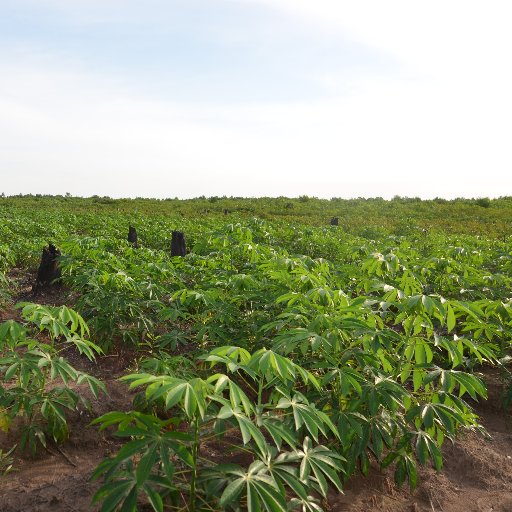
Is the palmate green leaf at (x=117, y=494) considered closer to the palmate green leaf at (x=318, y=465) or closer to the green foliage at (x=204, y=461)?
the green foliage at (x=204, y=461)

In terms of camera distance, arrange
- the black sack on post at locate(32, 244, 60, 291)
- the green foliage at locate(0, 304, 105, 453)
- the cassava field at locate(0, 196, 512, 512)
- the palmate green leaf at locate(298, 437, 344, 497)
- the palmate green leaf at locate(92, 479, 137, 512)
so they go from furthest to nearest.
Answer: the black sack on post at locate(32, 244, 60, 291), the green foliage at locate(0, 304, 105, 453), the palmate green leaf at locate(298, 437, 344, 497), the cassava field at locate(0, 196, 512, 512), the palmate green leaf at locate(92, 479, 137, 512)

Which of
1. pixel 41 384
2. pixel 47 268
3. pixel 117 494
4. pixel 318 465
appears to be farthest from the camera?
pixel 47 268

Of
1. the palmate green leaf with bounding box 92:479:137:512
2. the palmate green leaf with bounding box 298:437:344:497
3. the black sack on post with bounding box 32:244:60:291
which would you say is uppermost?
the black sack on post with bounding box 32:244:60:291

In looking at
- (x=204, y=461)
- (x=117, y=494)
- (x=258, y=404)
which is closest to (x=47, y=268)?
(x=204, y=461)

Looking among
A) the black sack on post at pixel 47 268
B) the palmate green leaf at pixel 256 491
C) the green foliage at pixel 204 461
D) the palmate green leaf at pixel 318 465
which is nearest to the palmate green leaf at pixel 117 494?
the green foliage at pixel 204 461

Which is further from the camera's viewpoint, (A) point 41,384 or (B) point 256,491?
(A) point 41,384

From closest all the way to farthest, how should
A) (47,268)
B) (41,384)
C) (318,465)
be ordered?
(318,465) < (41,384) < (47,268)

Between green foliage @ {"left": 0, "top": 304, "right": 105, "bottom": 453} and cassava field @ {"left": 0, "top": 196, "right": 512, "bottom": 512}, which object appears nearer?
cassava field @ {"left": 0, "top": 196, "right": 512, "bottom": 512}

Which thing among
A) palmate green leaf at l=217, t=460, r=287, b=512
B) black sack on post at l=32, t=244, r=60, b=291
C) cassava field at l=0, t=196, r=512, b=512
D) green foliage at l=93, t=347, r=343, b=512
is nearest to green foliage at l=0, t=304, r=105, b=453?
cassava field at l=0, t=196, r=512, b=512

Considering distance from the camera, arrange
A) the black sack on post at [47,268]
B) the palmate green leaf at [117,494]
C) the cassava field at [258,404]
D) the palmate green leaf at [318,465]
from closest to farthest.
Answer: the palmate green leaf at [117,494] → the cassava field at [258,404] → the palmate green leaf at [318,465] → the black sack on post at [47,268]

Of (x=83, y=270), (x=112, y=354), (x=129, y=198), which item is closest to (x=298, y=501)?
(x=112, y=354)

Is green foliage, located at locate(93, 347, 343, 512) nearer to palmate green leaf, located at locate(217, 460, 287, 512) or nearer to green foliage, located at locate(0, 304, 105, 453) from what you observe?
palmate green leaf, located at locate(217, 460, 287, 512)

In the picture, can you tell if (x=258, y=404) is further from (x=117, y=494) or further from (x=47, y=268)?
(x=47, y=268)

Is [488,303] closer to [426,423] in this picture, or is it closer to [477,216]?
[426,423]
